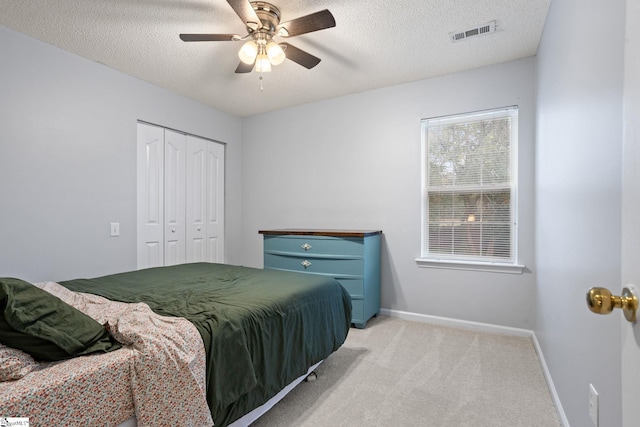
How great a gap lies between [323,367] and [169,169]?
2.73 meters

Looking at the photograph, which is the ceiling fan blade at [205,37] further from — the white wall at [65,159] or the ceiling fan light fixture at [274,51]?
the white wall at [65,159]

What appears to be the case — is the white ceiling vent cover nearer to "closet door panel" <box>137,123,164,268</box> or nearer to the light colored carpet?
the light colored carpet

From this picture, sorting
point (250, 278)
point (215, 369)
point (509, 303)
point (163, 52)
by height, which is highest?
point (163, 52)

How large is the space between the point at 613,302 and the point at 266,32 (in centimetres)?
230

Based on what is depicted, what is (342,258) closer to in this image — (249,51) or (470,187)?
(470,187)

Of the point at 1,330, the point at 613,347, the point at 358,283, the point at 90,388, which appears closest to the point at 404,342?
the point at 358,283

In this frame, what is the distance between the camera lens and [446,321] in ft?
10.4

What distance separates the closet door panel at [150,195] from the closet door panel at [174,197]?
0.06 meters

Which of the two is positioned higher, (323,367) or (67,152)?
(67,152)

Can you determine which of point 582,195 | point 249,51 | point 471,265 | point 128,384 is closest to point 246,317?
point 128,384

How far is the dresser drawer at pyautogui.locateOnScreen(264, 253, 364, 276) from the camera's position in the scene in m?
3.14

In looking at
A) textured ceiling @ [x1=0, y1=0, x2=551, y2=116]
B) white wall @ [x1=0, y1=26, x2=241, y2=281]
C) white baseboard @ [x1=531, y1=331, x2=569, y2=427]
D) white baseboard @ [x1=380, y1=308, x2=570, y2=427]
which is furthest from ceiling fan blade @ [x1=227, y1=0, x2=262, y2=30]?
white baseboard @ [x1=380, y1=308, x2=570, y2=427]

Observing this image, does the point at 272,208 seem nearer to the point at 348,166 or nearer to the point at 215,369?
the point at 348,166

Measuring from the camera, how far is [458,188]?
319 cm
